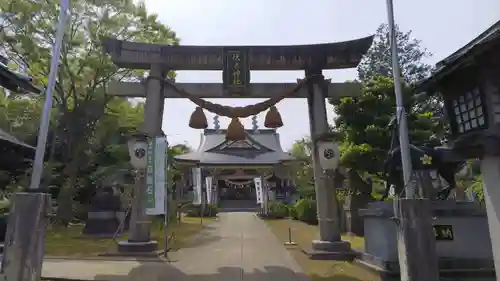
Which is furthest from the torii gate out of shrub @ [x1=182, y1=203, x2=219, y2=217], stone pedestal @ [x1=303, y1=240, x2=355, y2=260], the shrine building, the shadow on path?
the shrine building

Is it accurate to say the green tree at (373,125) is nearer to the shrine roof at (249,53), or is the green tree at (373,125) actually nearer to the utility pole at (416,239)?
the shrine roof at (249,53)

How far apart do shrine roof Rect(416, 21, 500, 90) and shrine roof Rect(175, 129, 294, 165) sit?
25276mm

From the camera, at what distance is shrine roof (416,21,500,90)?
18.1 feet

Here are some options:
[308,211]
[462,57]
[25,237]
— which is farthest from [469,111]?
[308,211]

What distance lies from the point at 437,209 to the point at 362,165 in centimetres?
567

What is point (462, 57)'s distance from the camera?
237 inches

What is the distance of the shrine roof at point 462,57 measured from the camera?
5515mm

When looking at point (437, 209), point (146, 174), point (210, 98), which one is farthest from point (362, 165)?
point (146, 174)

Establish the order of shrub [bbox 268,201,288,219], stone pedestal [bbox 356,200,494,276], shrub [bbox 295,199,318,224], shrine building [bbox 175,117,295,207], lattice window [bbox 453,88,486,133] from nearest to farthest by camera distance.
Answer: lattice window [bbox 453,88,486,133] < stone pedestal [bbox 356,200,494,276] < shrub [bbox 295,199,318,224] < shrub [bbox 268,201,288,219] < shrine building [bbox 175,117,295,207]

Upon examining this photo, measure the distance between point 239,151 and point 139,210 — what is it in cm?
2915

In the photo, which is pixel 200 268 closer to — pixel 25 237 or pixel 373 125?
pixel 25 237

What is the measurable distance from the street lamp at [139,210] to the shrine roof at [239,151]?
23338 mm

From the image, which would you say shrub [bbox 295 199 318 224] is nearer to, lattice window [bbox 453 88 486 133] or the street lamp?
the street lamp

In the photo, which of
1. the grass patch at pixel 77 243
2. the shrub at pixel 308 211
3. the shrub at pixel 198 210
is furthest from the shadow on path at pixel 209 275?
the shrub at pixel 198 210
